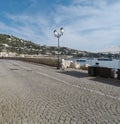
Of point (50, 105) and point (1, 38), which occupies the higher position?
point (1, 38)

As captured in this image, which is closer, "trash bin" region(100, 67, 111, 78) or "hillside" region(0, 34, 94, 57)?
"trash bin" region(100, 67, 111, 78)

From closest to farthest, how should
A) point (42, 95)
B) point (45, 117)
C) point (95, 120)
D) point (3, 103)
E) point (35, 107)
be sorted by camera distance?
point (95, 120)
point (45, 117)
point (35, 107)
point (3, 103)
point (42, 95)

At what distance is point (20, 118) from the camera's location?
6840mm

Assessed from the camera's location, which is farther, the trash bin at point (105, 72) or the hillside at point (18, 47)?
the hillside at point (18, 47)

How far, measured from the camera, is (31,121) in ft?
21.3

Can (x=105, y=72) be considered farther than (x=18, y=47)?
No

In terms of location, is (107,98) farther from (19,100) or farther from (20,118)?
(20,118)

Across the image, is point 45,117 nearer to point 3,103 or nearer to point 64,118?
point 64,118

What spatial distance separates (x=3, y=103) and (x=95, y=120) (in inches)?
153

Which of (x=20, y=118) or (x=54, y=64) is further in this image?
(x=54, y=64)

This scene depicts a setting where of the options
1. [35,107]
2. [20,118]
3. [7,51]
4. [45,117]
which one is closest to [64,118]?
[45,117]

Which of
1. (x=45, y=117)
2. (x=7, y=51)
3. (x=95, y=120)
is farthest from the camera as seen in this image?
(x=7, y=51)

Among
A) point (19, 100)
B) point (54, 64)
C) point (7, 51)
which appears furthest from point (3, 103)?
point (7, 51)

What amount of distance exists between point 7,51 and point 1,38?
1353 cm
